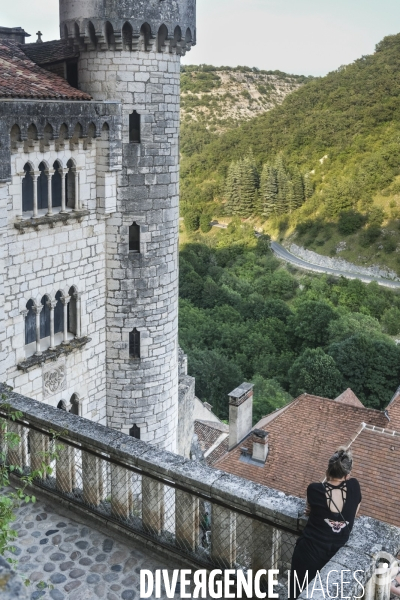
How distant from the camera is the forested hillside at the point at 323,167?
80875 millimetres

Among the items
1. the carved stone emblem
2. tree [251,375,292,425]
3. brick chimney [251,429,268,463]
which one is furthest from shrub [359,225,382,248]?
the carved stone emblem

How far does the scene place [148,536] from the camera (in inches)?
251

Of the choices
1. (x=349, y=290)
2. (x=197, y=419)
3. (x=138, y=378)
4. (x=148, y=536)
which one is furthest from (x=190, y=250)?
(x=148, y=536)

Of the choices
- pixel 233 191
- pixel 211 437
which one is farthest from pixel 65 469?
pixel 233 191

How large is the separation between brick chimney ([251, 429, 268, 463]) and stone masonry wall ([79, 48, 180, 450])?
439 cm

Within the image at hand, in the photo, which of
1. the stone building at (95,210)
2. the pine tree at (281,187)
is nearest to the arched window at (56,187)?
the stone building at (95,210)

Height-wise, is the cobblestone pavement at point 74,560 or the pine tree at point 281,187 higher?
the pine tree at point 281,187

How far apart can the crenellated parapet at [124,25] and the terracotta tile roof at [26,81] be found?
44.4 inches

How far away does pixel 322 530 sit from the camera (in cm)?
525

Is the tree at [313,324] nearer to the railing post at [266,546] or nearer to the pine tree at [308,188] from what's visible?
the pine tree at [308,188]

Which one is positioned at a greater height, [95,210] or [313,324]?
[95,210]

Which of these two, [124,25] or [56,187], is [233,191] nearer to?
[124,25]

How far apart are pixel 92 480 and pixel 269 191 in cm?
9189

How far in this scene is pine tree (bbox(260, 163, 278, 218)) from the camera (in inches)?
3784
